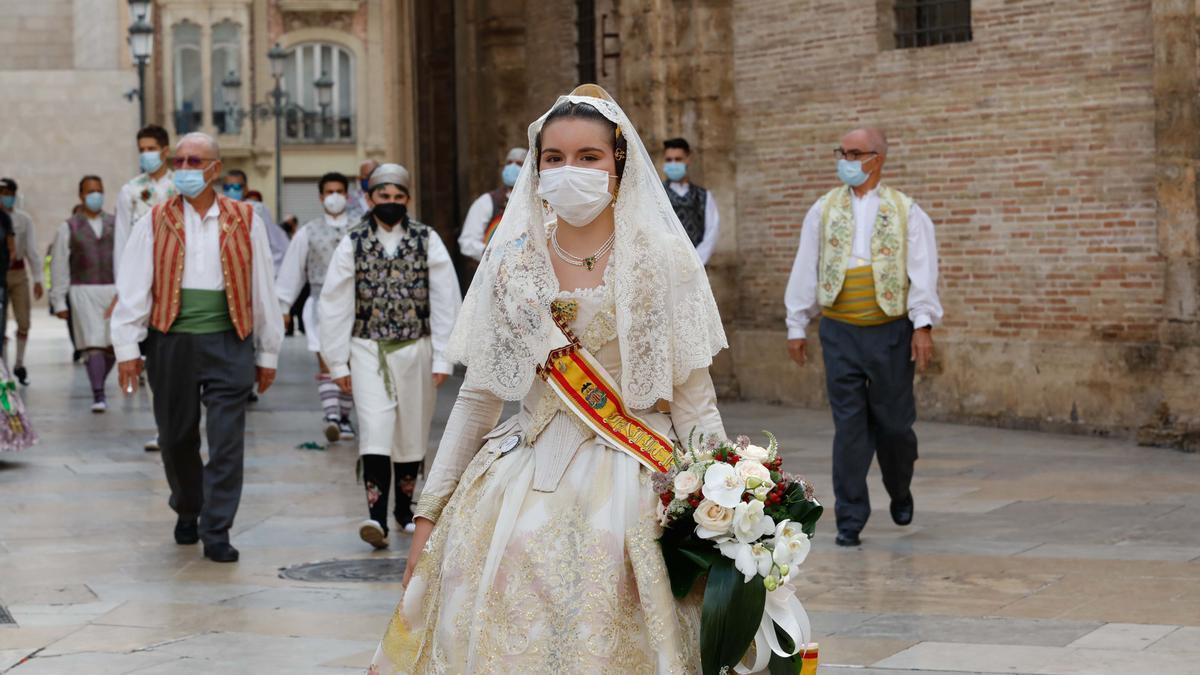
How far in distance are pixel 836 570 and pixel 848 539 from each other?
69cm

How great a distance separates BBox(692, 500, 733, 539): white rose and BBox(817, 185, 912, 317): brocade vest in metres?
4.94

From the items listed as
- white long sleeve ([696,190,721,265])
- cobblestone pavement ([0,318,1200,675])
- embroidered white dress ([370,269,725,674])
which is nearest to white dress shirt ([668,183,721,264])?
white long sleeve ([696,190,721,265])

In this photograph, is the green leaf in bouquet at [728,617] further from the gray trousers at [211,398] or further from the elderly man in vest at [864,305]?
the gray trousers at [211,398]

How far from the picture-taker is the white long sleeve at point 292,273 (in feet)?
41.0

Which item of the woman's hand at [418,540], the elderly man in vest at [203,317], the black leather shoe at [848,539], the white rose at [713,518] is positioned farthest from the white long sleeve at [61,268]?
the white rose at [713,518]

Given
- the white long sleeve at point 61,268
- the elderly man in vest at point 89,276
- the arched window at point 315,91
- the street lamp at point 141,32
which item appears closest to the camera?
the elderly man in vest at point 89,276

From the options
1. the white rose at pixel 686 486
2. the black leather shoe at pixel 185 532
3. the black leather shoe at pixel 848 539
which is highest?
the white rose at pixel 686 486

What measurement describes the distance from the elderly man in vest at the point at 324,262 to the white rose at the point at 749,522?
8715 millimetres

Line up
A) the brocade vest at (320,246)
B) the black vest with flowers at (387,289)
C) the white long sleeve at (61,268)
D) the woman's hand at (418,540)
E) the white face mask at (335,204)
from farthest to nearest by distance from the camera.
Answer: the white long sleeve at (61,268) < the white face mask at (335,204) < the brocade vest at (320,246) < the black vest with flowers at (387,289) < the woman's hand at (418,540)

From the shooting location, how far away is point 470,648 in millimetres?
4480

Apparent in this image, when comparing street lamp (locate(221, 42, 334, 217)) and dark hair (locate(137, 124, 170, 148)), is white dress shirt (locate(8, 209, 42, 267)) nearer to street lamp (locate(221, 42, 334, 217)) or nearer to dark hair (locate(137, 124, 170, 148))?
dark hair (locate(137, 124, 170, 148))

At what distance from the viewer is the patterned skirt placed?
4391 millimetres

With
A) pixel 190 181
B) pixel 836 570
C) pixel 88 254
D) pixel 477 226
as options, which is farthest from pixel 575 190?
pixel 88 254

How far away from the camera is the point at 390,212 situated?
30.9ft
